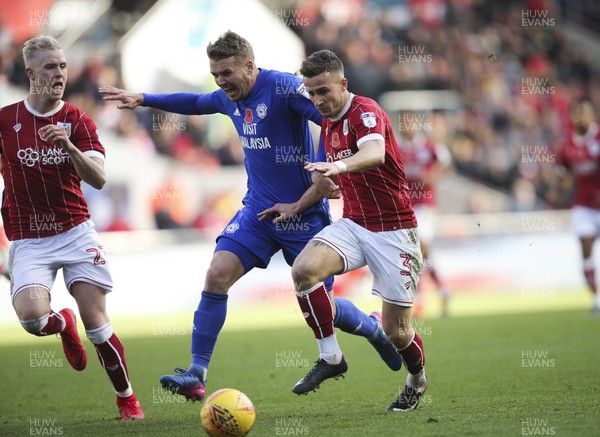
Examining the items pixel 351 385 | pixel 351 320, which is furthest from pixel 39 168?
pixel 351 385

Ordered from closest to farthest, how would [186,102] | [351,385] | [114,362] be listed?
[114,362] → [186,102] → [351,385]

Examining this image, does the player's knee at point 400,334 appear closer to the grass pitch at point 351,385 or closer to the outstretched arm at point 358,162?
the grass pitch at point 351,385

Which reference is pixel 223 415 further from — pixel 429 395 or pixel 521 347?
pixel 521 347

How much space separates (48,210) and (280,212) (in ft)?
5.61

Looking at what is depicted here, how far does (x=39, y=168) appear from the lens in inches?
273

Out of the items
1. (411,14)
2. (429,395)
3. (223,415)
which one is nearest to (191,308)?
(429,395)

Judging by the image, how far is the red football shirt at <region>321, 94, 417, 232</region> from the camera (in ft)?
21.9

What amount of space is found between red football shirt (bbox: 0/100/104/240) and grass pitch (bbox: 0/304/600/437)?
4.84 feet

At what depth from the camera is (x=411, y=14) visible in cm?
2522

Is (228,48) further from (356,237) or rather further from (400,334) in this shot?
(400,334)

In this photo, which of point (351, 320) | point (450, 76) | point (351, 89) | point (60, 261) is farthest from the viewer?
point (450, 76)

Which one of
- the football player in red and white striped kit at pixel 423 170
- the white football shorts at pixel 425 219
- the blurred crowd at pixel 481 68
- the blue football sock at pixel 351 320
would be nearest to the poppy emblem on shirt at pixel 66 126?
the blue football sock at pixel 351 320

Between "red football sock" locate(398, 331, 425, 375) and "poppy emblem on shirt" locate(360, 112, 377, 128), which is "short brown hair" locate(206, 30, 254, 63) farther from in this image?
"red football sock" locate(398, 331, 425, 375)

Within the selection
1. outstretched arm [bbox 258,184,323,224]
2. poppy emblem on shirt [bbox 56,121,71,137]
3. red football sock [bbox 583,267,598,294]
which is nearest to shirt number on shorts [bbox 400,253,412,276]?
outstretched arm [bbox 258,184,323,224]
